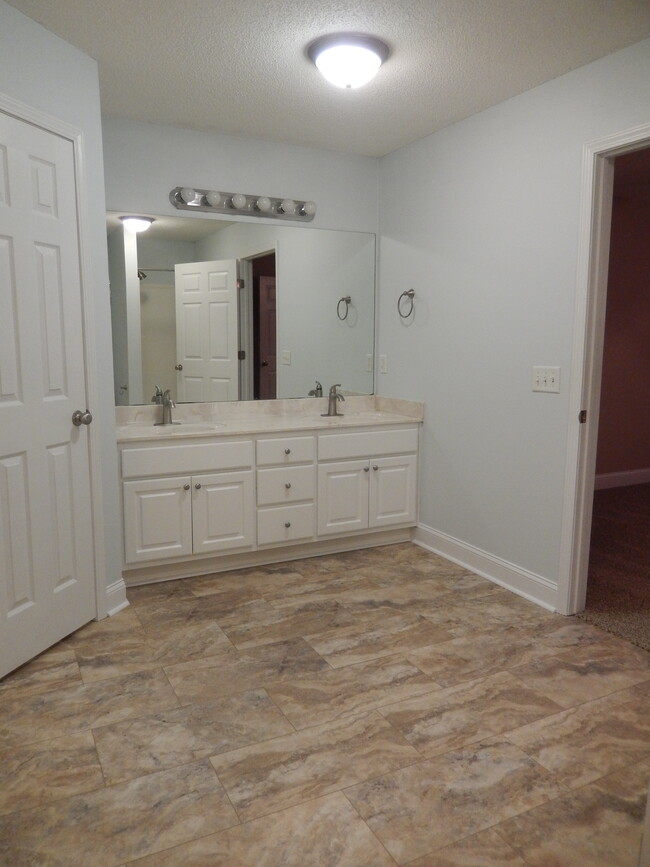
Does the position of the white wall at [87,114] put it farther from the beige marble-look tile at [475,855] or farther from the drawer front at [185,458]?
the beige marble-look tile at [475,855]

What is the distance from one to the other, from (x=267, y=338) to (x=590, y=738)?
2673mm

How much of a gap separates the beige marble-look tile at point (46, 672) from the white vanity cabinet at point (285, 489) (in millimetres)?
1204

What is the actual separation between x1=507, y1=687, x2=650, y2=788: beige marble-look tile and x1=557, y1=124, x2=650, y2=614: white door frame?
2.37 feet

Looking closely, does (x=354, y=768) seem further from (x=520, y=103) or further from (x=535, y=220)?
(x=520, y=103)

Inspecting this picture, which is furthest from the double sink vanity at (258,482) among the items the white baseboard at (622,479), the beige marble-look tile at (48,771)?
the white baseboard at (622,479)

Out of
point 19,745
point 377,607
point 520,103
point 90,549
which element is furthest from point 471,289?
point 19,745

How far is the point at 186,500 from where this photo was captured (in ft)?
10.6

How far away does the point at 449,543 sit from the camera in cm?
365

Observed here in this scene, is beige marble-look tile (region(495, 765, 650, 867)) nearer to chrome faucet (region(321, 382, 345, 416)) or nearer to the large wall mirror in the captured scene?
chrome faucet (region(321, 382, 345, 416))

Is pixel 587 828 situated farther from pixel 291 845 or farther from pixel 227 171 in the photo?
pixel 227 171

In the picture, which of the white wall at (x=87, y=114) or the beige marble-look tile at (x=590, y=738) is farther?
the white wall at (x=87, y=114)

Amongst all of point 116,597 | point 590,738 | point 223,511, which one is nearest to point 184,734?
point 116,597

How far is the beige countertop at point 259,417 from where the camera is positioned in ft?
10.8

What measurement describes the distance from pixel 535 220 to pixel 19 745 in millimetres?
2889
